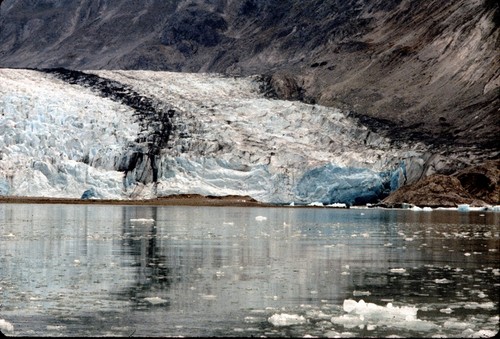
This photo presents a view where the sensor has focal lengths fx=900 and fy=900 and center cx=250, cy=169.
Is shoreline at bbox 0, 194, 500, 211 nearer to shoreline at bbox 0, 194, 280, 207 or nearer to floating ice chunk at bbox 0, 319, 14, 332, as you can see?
shoreline at bbox 0, 194, 280, 207

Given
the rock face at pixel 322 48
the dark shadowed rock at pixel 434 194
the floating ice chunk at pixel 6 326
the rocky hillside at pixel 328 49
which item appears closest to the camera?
the floating ice chunk at pixel 6 326

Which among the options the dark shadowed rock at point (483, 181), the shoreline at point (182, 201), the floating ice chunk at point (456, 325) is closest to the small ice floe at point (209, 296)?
the floating ice chunk at point (456, 325)

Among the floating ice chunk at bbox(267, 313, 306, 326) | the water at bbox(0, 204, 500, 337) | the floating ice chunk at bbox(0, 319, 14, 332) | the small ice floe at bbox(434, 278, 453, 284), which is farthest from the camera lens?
the small ice floe at bbox(434, 278, 453, 284)

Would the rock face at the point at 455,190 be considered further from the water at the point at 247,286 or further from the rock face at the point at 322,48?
the water at the point at 247,286

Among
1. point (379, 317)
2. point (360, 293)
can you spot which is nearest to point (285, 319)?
point (379, 317)

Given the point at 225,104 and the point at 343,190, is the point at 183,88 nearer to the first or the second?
the point at 225,104

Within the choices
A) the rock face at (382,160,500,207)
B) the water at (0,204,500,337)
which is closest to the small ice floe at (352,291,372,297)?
the water at (0,204,500,337)
